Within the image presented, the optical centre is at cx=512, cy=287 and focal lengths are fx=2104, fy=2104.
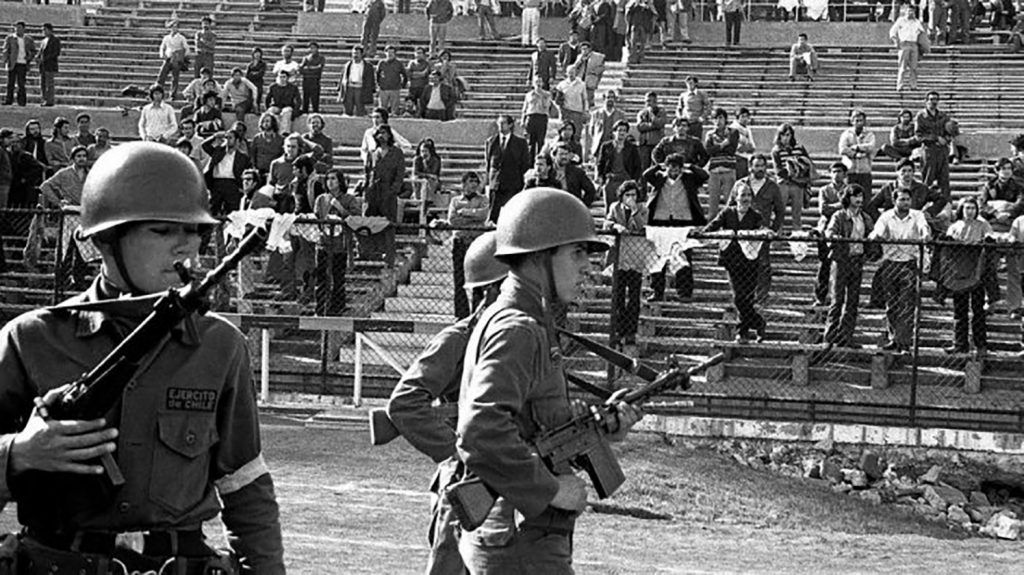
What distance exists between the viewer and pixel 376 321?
18.0 meters

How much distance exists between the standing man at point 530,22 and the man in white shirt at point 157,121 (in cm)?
1045

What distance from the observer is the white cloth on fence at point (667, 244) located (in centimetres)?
1825

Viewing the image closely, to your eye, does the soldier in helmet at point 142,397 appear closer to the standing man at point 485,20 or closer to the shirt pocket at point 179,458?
the shirt pocket at point 179,458

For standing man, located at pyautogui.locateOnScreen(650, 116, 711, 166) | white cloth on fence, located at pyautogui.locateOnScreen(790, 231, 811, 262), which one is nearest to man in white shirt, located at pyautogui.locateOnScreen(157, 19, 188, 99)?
standing man, located at pyautogui.locateOnScreen(650, 116, 711, 166)

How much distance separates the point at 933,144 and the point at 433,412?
1654 centimetres

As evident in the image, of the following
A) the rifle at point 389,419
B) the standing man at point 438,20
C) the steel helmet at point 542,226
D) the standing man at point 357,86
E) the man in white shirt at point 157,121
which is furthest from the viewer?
the standing man at point 438,20

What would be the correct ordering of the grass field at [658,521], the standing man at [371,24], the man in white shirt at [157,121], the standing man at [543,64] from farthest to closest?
the standing man at [371,24] < the standing man at [543,64] < the man in white shirt at [157,121] < the grass field at [658,521]

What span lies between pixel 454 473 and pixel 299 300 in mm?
12299

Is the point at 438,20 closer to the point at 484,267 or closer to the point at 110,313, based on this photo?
the point at 484,267

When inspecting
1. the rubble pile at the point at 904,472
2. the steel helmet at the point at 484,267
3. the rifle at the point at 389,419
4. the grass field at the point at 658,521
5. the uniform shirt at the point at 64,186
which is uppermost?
the steel helmet at the point at 484,267

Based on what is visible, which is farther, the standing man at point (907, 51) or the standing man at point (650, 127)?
the standing man at point (907, 51)

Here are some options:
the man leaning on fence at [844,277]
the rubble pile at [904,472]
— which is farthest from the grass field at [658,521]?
the man leaning on fence at [844,277]

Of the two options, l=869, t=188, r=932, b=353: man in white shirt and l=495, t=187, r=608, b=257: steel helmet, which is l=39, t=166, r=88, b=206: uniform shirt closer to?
l=869, t=188, r=932, b=353: man in white shirt

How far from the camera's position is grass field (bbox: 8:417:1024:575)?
1215 cm
